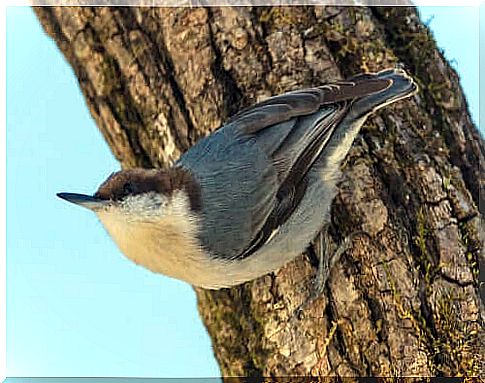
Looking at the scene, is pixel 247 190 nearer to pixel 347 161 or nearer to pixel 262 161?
pixel 262 161

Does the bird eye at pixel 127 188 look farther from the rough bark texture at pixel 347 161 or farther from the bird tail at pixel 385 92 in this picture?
the bird tail at pixel 385 92

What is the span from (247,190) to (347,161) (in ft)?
1.36

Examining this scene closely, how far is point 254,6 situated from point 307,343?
111cm

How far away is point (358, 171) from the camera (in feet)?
7.90

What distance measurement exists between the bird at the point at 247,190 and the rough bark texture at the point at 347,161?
12 cm

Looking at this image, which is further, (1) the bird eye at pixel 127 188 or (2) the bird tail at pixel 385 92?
(2) the bird tail at pixel 385 92

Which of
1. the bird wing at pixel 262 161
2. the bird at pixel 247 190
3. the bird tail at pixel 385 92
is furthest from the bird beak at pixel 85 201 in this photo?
the bird tail at pixel 385 92

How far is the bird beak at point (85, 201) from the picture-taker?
196 cm

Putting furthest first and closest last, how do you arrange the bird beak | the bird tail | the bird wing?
the bird tail → the bird wing → the bird beak

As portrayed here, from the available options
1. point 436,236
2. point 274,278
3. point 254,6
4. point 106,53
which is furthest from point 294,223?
point 106,53

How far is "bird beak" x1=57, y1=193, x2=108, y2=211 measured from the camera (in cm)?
196

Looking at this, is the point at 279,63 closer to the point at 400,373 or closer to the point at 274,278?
the point at 274,278

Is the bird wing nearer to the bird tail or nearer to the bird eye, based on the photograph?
the bird tail

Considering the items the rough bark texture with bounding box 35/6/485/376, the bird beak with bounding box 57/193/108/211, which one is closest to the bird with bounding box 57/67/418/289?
the bird beak with bounding box 57/193/108/211
